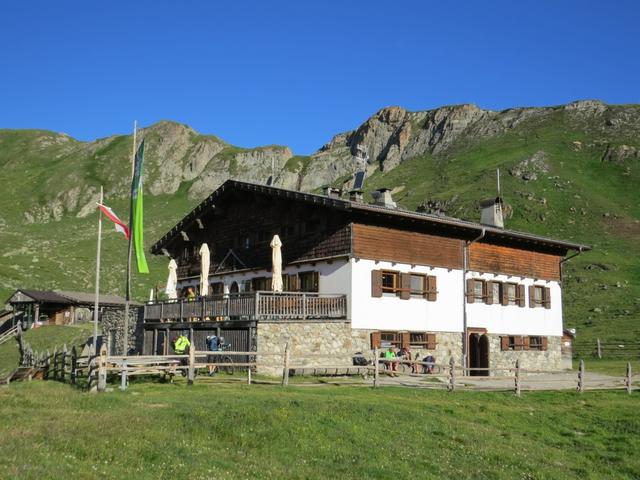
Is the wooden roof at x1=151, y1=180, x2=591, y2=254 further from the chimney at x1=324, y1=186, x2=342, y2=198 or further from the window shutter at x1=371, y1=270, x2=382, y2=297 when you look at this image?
the chimney at x1=324, y1=186, x2=342, y2=198

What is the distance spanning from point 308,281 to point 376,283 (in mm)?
3116

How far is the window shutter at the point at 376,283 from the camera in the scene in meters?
26.8

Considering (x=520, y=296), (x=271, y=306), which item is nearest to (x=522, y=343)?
(x=520, y=296)

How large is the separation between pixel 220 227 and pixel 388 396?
18.1 meters

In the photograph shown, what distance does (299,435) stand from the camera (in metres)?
13.7

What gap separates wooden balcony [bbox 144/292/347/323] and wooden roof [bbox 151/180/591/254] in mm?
3555

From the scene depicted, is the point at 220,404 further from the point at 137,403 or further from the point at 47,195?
the point at 47,195

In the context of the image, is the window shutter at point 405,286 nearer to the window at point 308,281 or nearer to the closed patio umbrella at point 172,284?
the window at point 308,281

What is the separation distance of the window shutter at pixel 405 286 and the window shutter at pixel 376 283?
46.9 inches

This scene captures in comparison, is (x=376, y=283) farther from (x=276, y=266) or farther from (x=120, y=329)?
(x=120, y=329)

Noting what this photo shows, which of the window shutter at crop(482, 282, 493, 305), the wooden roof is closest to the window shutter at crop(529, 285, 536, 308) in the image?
the wooden roof

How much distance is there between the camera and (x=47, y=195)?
124 meters

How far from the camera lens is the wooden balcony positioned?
2497cm

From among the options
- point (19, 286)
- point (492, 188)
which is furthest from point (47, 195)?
point (492, 188)
